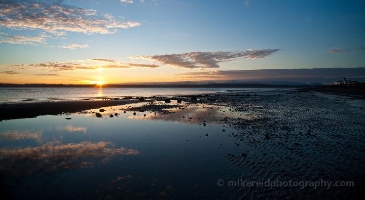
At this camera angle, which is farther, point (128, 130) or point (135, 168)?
point (128, 130)

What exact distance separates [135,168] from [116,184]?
2.11 meters

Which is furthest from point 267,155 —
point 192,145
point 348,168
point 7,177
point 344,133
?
point 7,177

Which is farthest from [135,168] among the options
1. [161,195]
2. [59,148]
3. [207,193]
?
[59,148]

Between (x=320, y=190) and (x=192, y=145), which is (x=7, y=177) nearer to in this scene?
(x=192, y=145)

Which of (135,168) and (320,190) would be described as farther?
(135,168)

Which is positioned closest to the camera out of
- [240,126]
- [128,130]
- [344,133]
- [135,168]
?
[135,168]

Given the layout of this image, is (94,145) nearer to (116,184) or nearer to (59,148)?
(59,148)

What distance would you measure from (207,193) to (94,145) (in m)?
11.1

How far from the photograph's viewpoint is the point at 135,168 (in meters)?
12.3

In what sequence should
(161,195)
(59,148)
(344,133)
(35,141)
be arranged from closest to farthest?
(161,195) → (59,148) → (35,141) → (344,133)

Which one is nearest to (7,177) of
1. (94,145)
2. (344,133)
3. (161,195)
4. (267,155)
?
(94,145)

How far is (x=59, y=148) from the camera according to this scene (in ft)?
53.1

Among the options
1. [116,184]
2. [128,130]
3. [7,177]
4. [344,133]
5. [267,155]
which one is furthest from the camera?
[128,130]

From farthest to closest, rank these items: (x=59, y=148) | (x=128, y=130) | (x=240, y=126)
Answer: (x=240, y=126)
(x=128, y=130)
(x=59, y=148)
